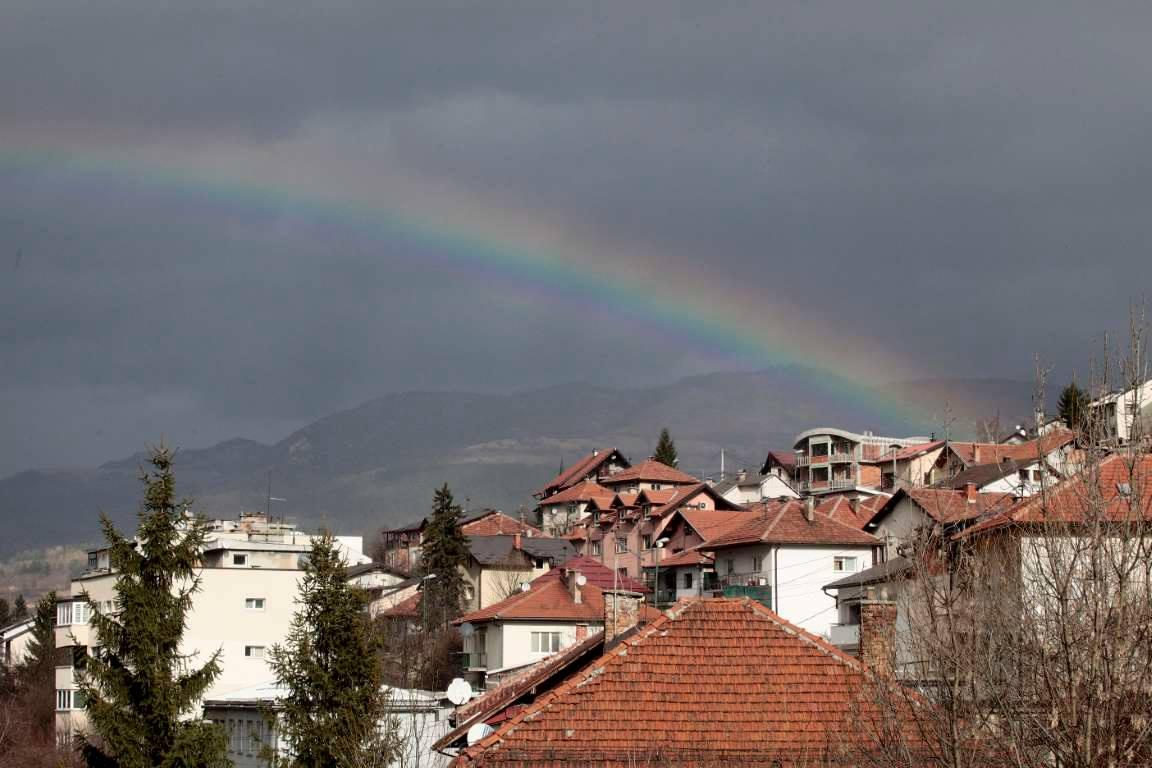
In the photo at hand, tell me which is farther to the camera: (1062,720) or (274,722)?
(274,722)

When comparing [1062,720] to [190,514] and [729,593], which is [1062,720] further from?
[729,593]

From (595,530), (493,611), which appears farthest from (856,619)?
(595,530)

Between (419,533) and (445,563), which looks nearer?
(445,563)

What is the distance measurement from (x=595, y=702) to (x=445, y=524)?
9315 centimetres

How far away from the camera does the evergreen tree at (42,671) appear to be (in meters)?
107

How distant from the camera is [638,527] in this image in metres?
123

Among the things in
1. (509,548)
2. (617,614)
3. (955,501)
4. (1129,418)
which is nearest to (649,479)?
(509,548)

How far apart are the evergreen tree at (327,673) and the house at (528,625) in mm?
40888

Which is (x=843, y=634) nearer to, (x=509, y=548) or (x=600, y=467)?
(x=509, y=548)

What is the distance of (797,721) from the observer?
26.6 metres

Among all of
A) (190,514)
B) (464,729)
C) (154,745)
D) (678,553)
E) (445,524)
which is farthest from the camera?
(445,524)

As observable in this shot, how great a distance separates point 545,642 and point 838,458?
89263mm

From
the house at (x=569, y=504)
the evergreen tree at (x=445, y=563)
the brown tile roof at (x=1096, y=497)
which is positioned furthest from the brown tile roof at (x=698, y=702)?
the house at (x=569, y=504)

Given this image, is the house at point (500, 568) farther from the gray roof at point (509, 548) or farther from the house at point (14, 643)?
the house at point (14, 643)
